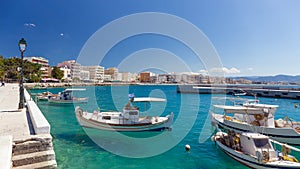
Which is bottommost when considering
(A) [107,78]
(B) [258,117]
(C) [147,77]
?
(B) [258,117]

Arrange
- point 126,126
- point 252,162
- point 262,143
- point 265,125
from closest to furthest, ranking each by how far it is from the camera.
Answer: point 252,162
point 262,143
point 265,125
point 126,126

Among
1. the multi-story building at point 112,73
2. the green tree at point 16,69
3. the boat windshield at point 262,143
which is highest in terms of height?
the multi-story building at point 112,73

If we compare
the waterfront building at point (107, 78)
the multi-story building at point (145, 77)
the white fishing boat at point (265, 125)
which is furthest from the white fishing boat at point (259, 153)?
the waterfront building at point (107, 78)

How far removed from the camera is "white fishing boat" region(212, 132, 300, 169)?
788cm

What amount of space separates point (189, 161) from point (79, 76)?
434 feet

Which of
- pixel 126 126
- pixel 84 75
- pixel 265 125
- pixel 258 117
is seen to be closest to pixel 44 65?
pixel 84 75

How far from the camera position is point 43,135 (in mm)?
5680

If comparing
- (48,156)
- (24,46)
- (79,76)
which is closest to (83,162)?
(48,156)

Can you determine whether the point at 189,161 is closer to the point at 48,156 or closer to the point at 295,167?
the point at 295,167

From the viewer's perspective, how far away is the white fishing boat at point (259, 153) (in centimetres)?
788

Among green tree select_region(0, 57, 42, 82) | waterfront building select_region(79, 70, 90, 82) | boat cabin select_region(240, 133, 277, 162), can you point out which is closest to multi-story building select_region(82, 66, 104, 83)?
waterfront building select_region(79, 70, 90, 82)

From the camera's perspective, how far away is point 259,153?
8.07m

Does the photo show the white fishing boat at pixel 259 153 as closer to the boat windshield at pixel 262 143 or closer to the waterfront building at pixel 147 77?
the boat windshield at pixel 262 143

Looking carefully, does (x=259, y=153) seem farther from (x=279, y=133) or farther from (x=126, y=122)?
(x=126, y=122)
